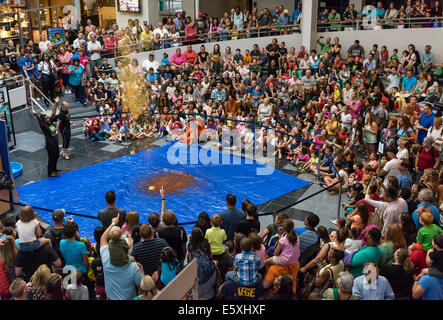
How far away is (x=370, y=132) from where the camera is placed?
1089 cm

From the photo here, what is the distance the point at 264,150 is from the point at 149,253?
23.2 feet

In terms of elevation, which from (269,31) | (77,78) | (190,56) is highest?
(269,31)

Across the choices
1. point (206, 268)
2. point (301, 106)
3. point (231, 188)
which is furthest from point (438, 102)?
point (206, 268)

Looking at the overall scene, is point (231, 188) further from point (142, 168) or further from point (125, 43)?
point (125, 43)

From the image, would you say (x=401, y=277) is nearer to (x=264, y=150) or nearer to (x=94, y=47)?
(x=264, y=150)

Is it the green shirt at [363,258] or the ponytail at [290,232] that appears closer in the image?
the green shirt at [363,258]

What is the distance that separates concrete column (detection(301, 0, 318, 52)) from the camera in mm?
17312

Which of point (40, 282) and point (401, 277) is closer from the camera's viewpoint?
point (40, 282)

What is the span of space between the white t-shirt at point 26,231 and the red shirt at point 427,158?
6.52m

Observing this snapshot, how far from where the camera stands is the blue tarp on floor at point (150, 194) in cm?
937

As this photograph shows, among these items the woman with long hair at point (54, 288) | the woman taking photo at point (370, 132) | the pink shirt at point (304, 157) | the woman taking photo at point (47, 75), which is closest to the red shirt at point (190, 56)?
the woman taking photo at point (47, 75)

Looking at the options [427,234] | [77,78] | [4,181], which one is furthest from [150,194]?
[77,78]

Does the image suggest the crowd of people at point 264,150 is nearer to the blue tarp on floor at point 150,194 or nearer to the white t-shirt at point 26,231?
the white t-shirt at point 26,231

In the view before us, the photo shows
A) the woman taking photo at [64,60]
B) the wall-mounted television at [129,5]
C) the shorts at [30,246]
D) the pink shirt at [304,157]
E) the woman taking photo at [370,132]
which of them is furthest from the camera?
the wall-mounted television at [129,5]
